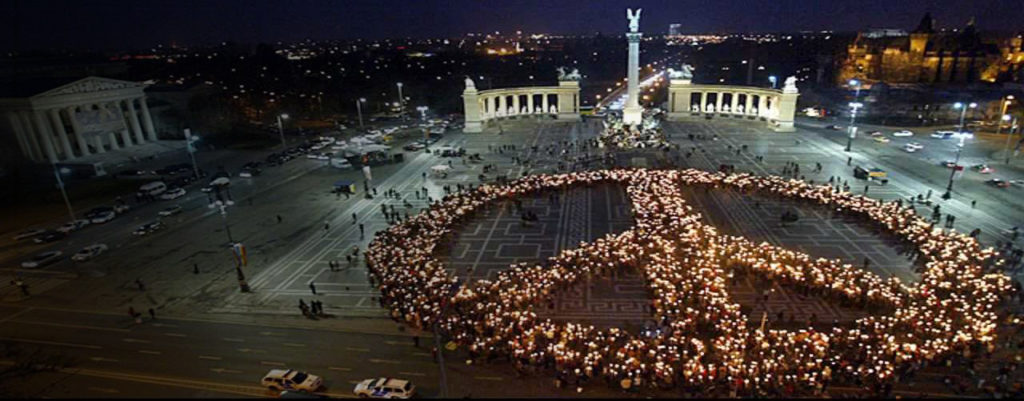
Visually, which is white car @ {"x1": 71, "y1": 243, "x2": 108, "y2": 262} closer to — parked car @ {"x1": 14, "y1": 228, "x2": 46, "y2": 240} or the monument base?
parked car @ {"x1": 14, "y1": 228, "x2": 46, "y2": 240}

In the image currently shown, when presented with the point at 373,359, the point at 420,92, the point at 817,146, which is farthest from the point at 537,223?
the point at 420,92

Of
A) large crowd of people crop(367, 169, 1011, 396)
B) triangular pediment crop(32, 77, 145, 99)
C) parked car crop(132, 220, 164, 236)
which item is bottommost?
large crowd of people crop(367, 169, 1011, 396)

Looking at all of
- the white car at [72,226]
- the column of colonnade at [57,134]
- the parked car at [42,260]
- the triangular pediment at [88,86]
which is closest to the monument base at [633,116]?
the white car at [72,226]

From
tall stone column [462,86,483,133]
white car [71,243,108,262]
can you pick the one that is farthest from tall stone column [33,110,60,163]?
tall stone column [462,86,483,133]

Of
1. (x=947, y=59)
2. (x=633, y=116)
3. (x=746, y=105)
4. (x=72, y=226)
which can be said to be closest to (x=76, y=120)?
(x=72, y=226)

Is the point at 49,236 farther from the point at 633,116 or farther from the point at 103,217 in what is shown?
the point at 633,116

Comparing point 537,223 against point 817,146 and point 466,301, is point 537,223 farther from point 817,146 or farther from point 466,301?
point 817,146
